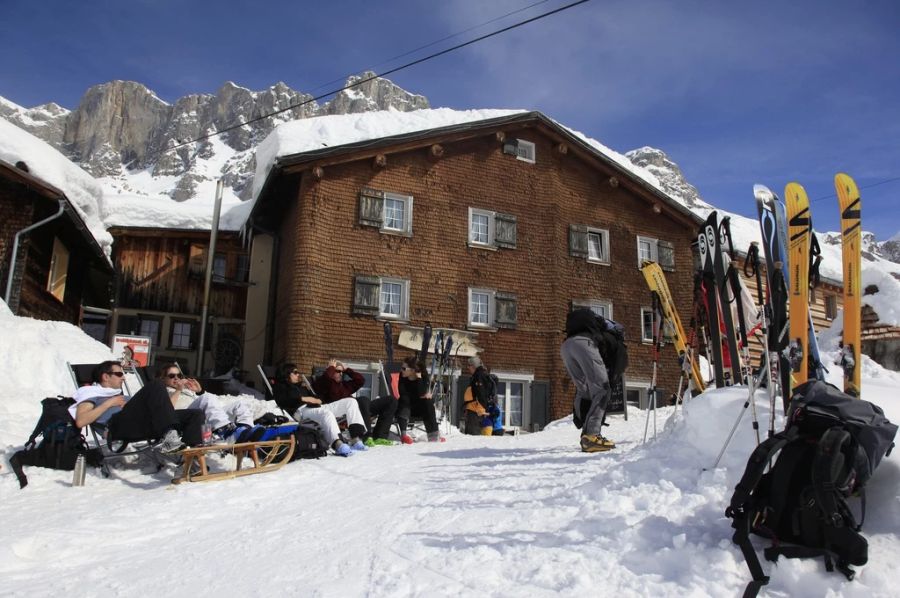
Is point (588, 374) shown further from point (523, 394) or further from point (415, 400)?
point (523, 394)

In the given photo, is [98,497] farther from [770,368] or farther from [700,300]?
[700,300]

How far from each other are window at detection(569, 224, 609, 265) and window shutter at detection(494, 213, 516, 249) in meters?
1.93

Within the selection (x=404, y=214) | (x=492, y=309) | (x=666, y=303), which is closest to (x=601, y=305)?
(x=492, y=309)

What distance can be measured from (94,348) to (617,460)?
416 inches

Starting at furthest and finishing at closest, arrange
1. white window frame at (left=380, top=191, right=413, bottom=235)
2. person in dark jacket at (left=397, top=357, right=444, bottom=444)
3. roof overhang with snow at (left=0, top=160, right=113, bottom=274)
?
1. white window frame at (left=380, top=191, right=413, bottom=235)
2. roof overhang with snow at (left=0, top=160, right=113, bottom=274)
3. person in dark jacket at (left=397, top=357, right=444, bottom=444)

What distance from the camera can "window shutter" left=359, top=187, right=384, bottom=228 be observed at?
17.6 m

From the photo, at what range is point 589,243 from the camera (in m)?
20.5

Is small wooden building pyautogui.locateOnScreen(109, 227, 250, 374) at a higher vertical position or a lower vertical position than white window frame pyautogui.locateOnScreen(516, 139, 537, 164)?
lower

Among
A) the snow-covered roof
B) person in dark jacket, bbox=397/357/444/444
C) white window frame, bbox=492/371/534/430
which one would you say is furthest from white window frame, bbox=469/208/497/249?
person in dark jacket, bbox=397/357/444/444

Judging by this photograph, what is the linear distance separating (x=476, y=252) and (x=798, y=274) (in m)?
13.4

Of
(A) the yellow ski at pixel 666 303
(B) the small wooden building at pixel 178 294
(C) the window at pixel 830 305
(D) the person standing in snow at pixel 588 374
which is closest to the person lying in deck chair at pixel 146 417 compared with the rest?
(D) the person standing in snow at pixel 588 374

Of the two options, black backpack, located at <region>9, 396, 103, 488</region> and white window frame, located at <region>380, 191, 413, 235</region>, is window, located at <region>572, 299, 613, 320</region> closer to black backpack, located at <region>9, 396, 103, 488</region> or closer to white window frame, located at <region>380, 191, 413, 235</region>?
white window frame, located at <region>380, 191, 413, 235</region>

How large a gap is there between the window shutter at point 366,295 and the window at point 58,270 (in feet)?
24.7

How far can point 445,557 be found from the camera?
11.1 ft
